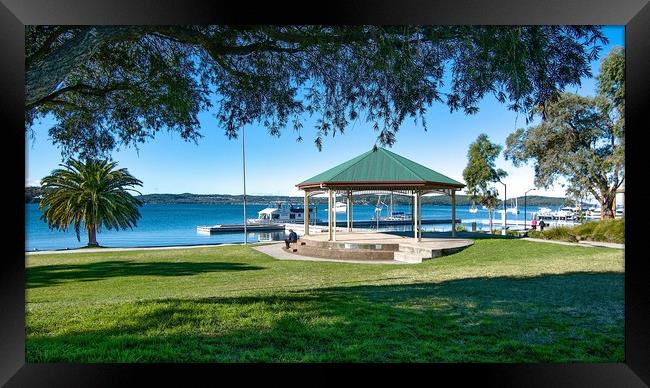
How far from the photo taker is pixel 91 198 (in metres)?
15.4

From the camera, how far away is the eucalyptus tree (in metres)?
16.4

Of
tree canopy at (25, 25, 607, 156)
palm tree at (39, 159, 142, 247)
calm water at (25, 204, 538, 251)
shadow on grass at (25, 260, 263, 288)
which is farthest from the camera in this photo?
calm water at (25, 204, 538, 251)

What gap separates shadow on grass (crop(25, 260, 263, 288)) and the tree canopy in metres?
3.33

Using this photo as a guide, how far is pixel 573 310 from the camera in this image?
5.20 meters

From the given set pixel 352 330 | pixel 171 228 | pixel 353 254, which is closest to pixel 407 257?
pixel 353 254

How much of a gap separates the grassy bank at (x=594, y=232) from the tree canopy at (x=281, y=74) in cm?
853

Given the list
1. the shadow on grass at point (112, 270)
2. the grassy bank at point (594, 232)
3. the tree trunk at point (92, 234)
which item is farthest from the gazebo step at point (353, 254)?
the tree trunk at point (92, 234)

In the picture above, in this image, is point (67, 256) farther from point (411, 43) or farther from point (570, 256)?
point (570, 256)

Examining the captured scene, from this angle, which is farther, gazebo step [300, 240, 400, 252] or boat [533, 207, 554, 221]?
boat [533, 207, 554, 221]

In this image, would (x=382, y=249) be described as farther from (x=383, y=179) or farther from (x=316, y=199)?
(x=316, y=199)

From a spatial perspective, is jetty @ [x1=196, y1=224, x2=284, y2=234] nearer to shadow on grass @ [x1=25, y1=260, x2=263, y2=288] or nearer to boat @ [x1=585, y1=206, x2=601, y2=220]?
shadow on grass @ [x1=25, y1=260, x2=263, y2=288]

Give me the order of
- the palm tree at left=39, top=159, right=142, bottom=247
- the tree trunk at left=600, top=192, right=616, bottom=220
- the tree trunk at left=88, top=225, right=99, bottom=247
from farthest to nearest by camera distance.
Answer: the tree trunk at left=88, top=225, right=99, bottom=247 < the palm tree at left=39, top=159, right=142, bottom=247 < the tree trunk at left=600, top=192, right=616, bottom=220

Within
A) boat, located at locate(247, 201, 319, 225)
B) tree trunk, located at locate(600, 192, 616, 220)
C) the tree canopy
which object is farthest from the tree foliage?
boat, located at locate(247, 201, 319, 225)

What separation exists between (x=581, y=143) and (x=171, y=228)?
26133 mm
